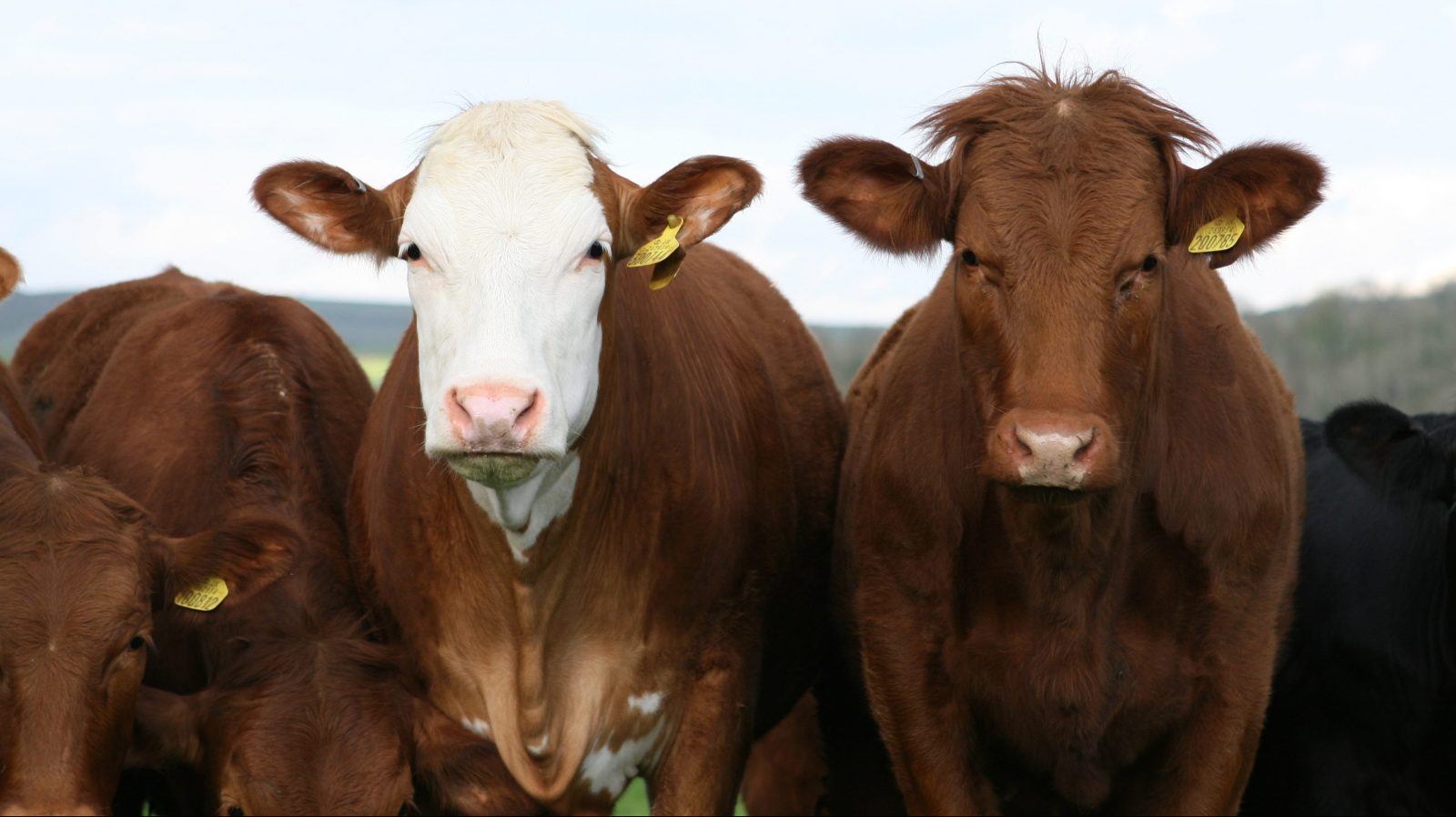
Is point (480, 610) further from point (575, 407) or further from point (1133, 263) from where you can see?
point (1133, 263)

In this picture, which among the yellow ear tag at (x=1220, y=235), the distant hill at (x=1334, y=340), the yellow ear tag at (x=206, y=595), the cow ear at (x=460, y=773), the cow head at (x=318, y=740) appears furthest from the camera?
the distant hill at (x=1334, y=340)

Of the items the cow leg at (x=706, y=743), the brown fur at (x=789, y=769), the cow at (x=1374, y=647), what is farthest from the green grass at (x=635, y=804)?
the cow leg at (x=706, y=743)

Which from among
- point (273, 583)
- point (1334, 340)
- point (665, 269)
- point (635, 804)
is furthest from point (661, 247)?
point (1334, 340)

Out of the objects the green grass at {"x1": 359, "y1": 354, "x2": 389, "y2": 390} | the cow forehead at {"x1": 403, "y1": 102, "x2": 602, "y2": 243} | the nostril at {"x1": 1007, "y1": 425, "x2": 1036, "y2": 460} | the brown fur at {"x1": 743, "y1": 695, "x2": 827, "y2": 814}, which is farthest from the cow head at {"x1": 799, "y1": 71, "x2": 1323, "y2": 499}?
the green grass at {"x1": 359, "y1": 354, "x2": 389, "y2": 390}

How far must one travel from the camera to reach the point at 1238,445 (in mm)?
5523

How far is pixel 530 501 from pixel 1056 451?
1.65 meters

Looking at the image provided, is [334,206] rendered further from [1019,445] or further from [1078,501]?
[1078,501]

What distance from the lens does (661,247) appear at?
5.40 metres

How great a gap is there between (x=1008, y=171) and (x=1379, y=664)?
8.30 ft

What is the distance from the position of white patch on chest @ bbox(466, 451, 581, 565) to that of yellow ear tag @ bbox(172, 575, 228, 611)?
0.91 metres

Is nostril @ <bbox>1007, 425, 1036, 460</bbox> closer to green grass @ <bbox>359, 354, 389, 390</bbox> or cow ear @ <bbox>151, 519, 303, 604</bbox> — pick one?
cow ear @ <bbox>151, 519, 303, 604</bbox>

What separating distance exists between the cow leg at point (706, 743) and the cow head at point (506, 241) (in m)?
1.07

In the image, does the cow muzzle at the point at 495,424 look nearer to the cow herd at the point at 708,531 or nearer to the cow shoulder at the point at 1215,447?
the cow herd at the point at 708,531

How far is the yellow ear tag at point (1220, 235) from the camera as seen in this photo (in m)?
5.23
